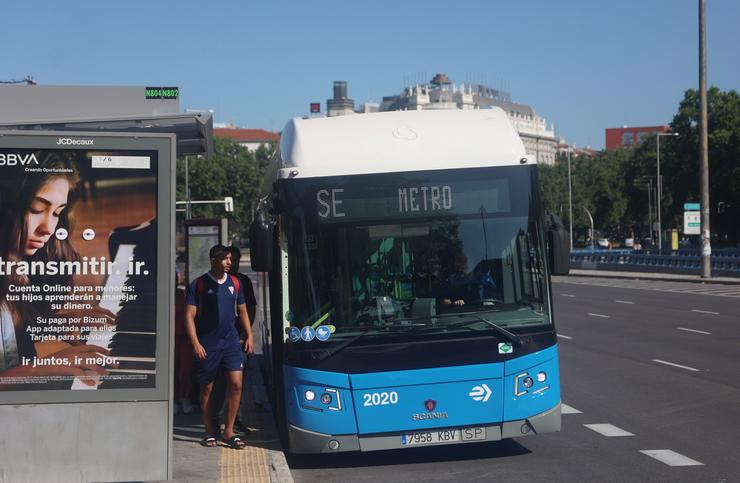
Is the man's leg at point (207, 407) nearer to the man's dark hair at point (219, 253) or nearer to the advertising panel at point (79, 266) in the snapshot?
the man's dark hair at point (219, 253)

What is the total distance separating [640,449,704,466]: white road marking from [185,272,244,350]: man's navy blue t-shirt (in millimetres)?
3739

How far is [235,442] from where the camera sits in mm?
→ 9492

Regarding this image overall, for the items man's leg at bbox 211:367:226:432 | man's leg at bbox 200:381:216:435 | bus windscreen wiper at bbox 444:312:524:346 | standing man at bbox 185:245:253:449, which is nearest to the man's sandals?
standing man at bbox 185:245:253:449

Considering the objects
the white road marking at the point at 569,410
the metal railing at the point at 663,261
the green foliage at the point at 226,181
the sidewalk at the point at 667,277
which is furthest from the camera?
the green foliage at the point at 226,181

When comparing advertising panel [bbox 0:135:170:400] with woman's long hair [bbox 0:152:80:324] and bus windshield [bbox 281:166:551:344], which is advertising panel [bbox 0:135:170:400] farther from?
bus windshield [bbox 281:166:551:344]

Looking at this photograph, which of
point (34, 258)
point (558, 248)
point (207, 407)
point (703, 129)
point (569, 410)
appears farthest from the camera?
point (703, 129)

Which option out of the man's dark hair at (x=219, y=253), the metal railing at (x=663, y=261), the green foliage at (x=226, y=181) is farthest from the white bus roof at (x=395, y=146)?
the green foliage at (x=226, y=181)

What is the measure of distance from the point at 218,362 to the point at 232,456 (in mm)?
878

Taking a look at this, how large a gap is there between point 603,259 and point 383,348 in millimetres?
57447

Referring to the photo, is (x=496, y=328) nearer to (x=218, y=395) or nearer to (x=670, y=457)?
(x=670, y=457)

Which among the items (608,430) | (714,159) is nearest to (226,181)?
(714,159)

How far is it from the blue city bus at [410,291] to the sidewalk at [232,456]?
426 millimetres

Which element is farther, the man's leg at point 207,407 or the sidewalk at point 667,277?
the sidewalk at point 667,277

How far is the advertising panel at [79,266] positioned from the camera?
733 cm
